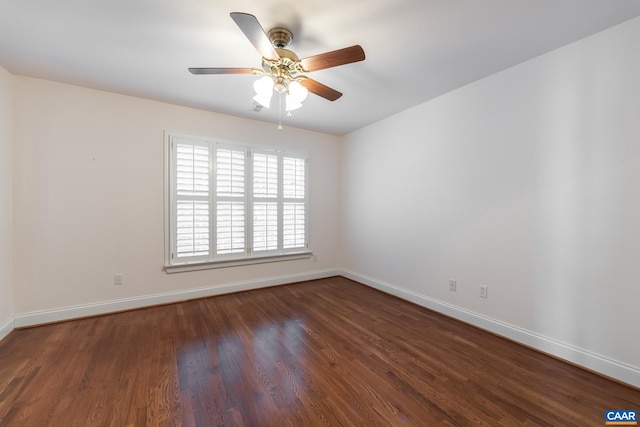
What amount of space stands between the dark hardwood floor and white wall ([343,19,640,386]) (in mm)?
355

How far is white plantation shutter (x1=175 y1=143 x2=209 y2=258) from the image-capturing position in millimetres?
3316

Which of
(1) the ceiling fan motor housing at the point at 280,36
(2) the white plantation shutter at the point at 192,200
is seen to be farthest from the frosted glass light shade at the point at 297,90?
(2) the white plantation shutter at the point at 192,200

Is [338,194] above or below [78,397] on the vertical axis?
above

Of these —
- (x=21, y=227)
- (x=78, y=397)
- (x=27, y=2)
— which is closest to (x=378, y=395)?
(x=78, y=397)

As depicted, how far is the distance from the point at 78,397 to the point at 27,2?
257 centimetres

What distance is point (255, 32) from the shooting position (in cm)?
150

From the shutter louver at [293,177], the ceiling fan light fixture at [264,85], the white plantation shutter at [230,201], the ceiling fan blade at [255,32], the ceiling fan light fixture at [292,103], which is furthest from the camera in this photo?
the shutter louver at [293,177]

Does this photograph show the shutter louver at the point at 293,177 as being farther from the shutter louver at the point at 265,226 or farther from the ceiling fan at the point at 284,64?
the ceiling fan at the point at 284,64

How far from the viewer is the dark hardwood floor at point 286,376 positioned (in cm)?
151

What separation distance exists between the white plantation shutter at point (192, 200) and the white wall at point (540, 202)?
2749 mm

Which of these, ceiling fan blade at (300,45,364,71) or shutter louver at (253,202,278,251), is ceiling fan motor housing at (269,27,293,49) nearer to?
ceiling fan blade at (300,45,364,71)

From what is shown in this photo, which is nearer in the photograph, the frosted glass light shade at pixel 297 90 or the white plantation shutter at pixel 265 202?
the frosted glass light shade at pixel 297 90

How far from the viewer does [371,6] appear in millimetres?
1671

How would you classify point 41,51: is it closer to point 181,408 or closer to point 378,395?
point 181,408
